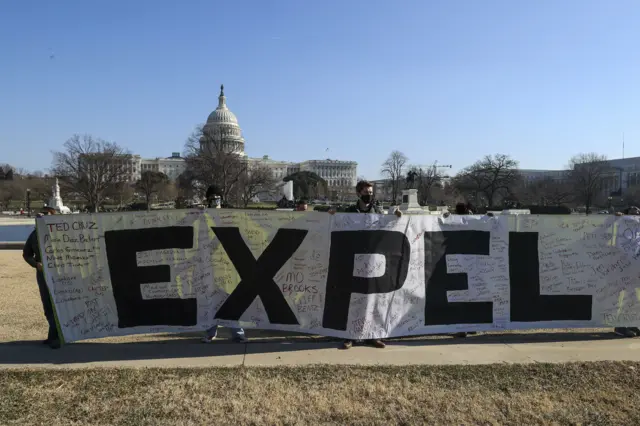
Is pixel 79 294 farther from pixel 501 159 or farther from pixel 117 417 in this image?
pixel 501 159

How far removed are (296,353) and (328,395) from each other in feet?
3.84

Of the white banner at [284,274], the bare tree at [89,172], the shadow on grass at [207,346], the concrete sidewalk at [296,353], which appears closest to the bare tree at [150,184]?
the bare tree at [89,172]

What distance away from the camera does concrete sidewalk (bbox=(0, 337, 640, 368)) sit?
481 cm

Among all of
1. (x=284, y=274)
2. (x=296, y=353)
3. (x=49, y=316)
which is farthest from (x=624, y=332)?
(x=49, y=316)

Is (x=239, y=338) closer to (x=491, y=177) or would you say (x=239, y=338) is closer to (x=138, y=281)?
(x=138, y=281)

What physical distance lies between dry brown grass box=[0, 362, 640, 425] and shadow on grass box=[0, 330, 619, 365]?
1.60 ft

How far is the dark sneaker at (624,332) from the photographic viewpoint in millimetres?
6129

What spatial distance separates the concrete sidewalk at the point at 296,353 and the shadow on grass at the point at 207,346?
1 centimetres

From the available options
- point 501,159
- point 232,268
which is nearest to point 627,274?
point 232,268

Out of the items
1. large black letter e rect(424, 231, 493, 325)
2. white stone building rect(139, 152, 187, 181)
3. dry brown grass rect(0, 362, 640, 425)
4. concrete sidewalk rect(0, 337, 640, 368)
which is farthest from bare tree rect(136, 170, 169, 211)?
dry brown grass rect(0, 362, 640, 425)

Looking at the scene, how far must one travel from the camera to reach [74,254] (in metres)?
5.44

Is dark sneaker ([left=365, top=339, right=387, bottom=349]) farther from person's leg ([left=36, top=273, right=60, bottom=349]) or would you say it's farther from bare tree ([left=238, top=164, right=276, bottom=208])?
bare tree ([left=238, top=164, right=276, bottom=208])

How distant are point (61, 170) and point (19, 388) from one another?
67.3 m

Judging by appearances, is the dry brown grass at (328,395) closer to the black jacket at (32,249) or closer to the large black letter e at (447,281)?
the large black letter e at (447,281)
